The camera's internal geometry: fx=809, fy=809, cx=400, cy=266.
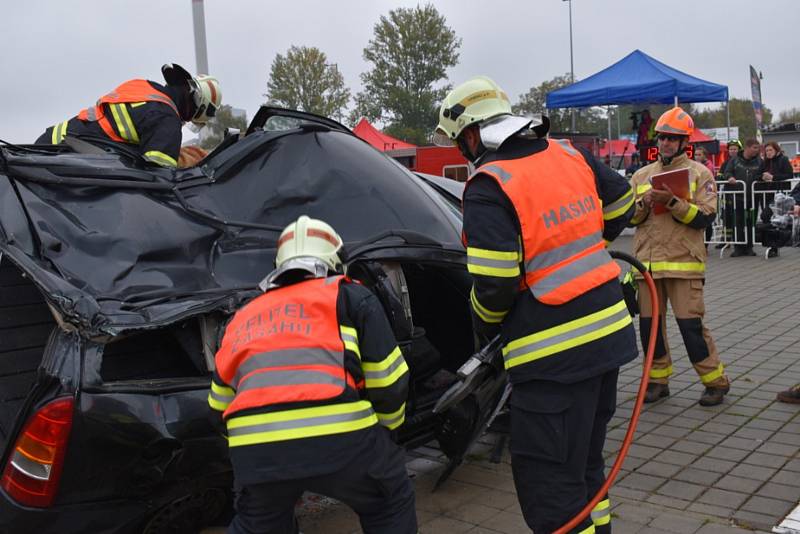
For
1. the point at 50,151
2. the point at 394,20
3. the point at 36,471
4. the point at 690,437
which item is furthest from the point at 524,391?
the point at 394,20

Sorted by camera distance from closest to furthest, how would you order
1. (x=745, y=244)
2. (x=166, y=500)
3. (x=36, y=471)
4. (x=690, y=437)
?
(x=36, y=471)
(x=166, y=500)
(x=690, y=437)
(x=745, y=244)

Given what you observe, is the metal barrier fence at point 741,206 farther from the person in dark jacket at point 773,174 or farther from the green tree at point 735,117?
the green tree at point 735,117

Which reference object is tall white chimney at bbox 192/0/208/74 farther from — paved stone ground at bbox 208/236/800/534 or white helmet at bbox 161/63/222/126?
paved stone ground at bbox 208/236/800/534

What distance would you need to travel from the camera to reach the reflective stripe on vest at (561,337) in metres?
2.89

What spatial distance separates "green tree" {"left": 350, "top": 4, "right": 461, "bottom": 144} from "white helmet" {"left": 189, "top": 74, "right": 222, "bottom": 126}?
1515 inches

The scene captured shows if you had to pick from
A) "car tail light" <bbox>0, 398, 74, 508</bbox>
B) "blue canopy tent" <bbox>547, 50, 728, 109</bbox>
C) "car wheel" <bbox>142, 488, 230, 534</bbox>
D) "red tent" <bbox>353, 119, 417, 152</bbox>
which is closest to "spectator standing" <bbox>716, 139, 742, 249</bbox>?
"blue canopy tent" <bbox>547, 50, 728, 109</bbox>

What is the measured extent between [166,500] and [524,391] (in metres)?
1.42

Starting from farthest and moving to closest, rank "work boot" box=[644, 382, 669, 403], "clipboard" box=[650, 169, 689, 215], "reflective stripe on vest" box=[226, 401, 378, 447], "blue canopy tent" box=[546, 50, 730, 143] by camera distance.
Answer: "blue canopy tent" box=[546, 50, 730, 143] < "work boot" box=[644, 382, 669, 403] < "clipboard" box=[650, 169, 689, 215] < "reflective stripe on vest" box=[226, 401, 378, 447]

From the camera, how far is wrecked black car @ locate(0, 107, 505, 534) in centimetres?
291

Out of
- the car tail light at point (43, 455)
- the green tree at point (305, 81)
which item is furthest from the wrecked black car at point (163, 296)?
the green tree at point (305, 81)

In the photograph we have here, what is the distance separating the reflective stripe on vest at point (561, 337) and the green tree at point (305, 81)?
34785mm

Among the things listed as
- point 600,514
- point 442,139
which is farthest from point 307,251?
point 600,514

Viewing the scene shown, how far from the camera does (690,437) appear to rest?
472 cm

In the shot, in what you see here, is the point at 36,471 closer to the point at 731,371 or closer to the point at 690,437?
the point at 690,437
